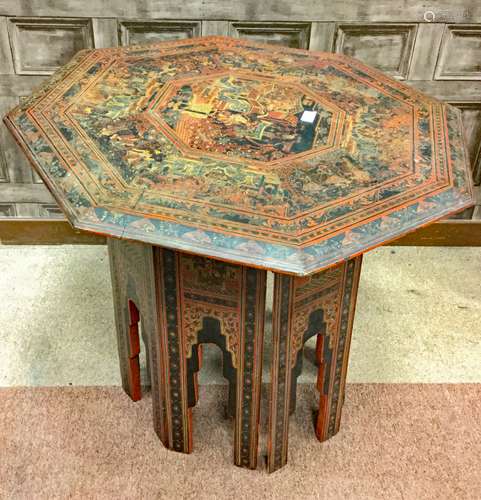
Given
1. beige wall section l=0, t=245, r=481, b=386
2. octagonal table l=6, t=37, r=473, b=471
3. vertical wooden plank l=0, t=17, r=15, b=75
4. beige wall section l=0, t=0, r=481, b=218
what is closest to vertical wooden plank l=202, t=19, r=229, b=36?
beige wall section l=0, t=0, r=481, b=218

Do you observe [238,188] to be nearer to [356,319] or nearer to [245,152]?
[245,152]

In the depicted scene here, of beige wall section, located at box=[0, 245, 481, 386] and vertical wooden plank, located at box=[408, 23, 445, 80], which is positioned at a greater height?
vertical wooden plank, located at box=[408, 23, 445, 80]

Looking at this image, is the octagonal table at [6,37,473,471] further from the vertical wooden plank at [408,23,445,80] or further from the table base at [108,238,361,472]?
the vertical wooden plank at [408,23,445,80]

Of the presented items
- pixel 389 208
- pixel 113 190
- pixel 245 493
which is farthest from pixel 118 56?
pixel 245 493

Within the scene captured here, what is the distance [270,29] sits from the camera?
10.7 feet

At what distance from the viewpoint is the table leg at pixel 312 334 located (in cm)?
228

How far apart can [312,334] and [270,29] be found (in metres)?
1.62

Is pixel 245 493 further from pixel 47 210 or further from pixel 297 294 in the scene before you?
pixel 47 210

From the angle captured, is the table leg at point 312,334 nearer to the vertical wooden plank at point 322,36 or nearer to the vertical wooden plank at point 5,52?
the vertical wooden plank at point 322,36

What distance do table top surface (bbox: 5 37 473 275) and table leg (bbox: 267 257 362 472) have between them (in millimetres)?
377

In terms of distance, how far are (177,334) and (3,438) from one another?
96cm

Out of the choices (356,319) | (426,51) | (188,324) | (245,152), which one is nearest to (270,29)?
(426,51)

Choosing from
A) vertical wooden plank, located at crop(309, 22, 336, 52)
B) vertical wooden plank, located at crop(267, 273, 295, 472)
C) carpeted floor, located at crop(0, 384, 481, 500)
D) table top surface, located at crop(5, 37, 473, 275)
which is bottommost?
carpeted floor, located at crop(0, 384, 481, 500)

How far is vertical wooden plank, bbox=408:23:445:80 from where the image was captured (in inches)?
130
